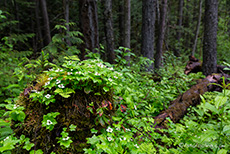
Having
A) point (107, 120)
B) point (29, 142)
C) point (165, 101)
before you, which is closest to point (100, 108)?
point (107, 120)

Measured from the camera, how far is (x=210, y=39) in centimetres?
584

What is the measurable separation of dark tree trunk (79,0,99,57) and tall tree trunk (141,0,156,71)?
2.97 metres

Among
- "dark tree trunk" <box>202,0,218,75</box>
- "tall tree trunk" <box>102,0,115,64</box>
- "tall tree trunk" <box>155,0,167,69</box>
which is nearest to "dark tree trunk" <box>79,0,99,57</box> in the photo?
"tall tree trunk" <box>102,0,115,64</box>

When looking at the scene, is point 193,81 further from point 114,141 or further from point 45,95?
point 45,95

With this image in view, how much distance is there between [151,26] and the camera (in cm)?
682

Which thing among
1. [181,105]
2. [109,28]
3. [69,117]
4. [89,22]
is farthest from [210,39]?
[69,117]

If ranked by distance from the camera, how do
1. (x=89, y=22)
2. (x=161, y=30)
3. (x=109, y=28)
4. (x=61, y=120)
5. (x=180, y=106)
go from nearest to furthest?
(x=61, y=120), (x=180, y=106), (x=89, y=22), (x=109, y=28), (x=161, y=30)

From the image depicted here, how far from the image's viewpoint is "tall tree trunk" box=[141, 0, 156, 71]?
665 cm

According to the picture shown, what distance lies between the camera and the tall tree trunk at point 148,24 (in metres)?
6.65

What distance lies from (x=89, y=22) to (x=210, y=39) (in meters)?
5.18

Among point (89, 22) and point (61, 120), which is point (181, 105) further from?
point (89, 22)

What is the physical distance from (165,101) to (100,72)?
240 cm

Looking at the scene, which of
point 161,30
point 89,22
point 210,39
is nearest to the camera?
point 89,22

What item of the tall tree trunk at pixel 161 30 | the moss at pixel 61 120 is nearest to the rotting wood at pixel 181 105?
the moss at pixel 61 120
